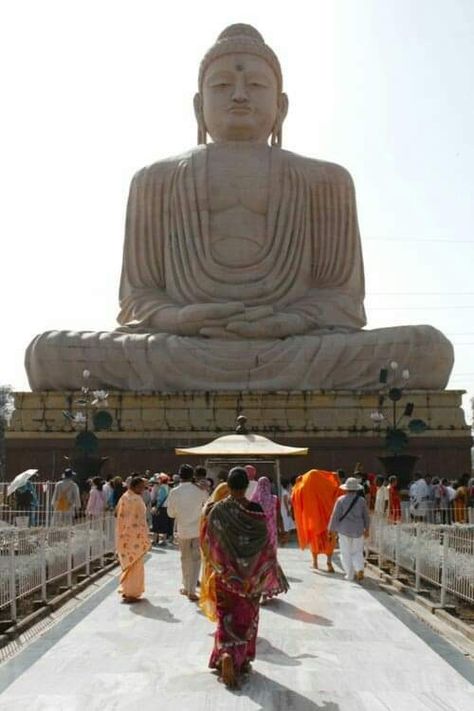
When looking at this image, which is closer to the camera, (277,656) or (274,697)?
(274,697)

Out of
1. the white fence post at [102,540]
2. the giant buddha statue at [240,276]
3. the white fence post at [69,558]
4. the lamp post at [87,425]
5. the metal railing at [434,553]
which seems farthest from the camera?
the giant buddha statue at [240,276]

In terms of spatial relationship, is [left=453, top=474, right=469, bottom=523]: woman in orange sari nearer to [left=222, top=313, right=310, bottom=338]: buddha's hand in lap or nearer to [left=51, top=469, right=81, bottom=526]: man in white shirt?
[left=51, top=469, right=81, bottom=526]: man in white shirt

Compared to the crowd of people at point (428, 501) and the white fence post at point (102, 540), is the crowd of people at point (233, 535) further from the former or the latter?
the white fence post at point (102, 540)

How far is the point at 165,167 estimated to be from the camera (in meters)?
20.1

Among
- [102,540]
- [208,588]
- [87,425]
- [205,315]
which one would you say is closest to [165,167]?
[205,315]

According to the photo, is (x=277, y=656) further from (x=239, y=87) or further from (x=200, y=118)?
(x=200, y=118)

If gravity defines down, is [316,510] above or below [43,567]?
above

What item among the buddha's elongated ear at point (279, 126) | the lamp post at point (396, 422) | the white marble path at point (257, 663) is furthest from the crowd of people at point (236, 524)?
the buddha's elongated ear at point (279, 126)

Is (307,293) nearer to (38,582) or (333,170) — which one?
(333,170)

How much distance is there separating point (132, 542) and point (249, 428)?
9.52 m

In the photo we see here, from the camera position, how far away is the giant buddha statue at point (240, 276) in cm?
1795

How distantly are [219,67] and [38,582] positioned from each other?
1481 cm

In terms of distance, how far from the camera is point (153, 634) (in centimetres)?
616

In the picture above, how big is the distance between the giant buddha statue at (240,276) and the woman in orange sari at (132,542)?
10.1 meters
